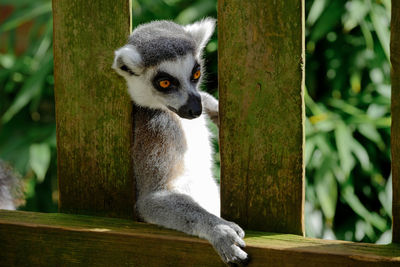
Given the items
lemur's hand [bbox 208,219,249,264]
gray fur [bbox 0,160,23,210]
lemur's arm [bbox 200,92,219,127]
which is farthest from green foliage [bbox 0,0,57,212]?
lemur's hand [bbox 208,219,249,264]

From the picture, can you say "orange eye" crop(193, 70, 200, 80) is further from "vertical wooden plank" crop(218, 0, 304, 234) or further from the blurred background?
the blurred background

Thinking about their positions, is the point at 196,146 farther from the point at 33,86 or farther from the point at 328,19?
the point at 33,86

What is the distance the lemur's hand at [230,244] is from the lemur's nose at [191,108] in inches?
22.1

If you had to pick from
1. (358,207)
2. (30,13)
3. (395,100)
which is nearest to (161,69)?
(395,100)

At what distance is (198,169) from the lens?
2.23 m

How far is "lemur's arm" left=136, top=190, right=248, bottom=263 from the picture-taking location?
5.11 ft

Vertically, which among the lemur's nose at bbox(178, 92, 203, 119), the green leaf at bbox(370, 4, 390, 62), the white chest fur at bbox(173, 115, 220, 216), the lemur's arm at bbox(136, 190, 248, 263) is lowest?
the lemur's arm at bbox(136, 190, 248, 263)

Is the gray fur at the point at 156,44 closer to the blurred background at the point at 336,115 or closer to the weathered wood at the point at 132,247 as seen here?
the weathered wood at the point at 132,247

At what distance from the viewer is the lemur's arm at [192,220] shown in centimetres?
156

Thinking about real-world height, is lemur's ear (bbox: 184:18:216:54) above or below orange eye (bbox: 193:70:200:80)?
above

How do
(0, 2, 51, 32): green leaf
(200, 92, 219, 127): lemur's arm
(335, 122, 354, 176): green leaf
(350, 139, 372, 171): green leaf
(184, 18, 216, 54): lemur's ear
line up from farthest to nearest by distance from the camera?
(0, 2, 51, 32): green leaf, (350, 139, 372, 171): green leaf, (335, 122, 354, 176): green leaf, (200, 92, 219, 127): lemur's arm, (184, 18, 216, 54): lemur's ear

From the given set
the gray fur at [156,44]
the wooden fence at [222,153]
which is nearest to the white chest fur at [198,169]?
the gray fur at [156,44]

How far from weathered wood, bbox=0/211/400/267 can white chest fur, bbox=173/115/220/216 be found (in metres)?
0.44

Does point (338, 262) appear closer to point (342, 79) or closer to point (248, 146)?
point (248, 146)
